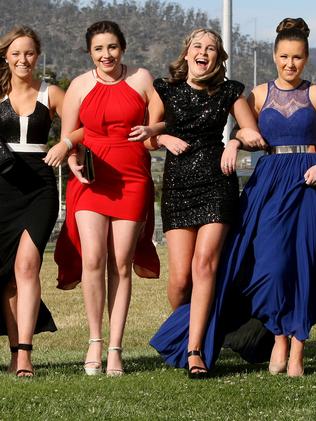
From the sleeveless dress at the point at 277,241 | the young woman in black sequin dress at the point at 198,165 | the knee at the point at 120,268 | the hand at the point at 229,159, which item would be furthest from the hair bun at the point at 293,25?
the knee at the point at 120,268

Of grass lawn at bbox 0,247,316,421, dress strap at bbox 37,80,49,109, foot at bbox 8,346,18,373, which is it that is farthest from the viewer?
foot at bbox 8,346,18,373

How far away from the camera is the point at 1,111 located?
8.60 meters

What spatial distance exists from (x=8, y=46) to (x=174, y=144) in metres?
1.33

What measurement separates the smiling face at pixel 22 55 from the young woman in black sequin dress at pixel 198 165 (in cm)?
87

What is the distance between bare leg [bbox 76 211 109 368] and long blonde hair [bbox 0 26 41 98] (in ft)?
3.34

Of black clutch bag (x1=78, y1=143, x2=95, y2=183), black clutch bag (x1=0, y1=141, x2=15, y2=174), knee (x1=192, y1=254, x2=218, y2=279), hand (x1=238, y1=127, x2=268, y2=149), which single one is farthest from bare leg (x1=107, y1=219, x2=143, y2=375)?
hand (x1=238, y1=127, x2=268, y2=149)

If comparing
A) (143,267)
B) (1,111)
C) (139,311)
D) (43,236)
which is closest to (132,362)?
(143,267)

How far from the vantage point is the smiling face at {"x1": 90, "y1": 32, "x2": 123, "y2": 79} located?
8.45 m

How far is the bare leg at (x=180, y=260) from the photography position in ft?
27.8

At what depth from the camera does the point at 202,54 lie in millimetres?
8328

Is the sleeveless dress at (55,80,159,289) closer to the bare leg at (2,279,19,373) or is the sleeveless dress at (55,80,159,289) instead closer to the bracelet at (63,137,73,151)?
the bracelet at (63,137,73,151)

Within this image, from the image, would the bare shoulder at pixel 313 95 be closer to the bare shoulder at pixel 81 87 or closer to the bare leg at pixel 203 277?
the bare leg at pixel 203 277

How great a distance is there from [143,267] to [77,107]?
1.25 m

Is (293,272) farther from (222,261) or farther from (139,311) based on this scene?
(139,311)
